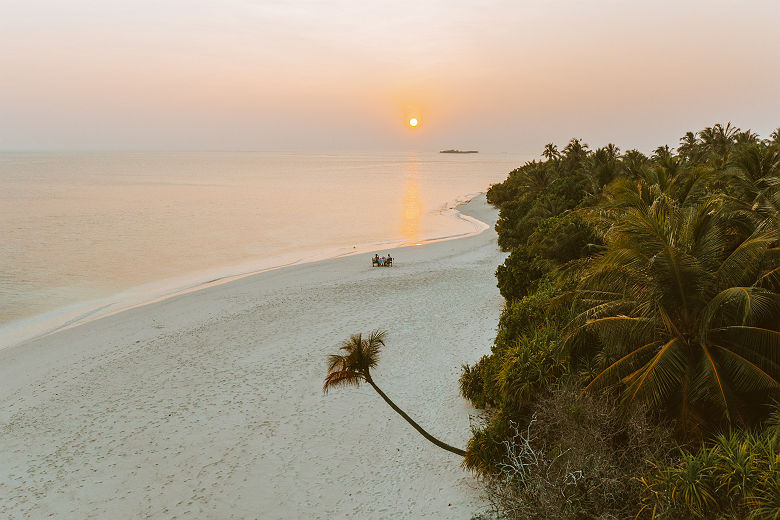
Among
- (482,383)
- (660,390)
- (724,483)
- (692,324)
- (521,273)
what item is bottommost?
(482,383)

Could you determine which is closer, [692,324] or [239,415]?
[692,324]

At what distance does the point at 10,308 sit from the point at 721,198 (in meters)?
35.7

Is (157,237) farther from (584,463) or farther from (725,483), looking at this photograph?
(725,483)

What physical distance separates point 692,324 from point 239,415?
493 inches

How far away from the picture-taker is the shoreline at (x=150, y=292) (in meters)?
25.2

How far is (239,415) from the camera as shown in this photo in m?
14.9

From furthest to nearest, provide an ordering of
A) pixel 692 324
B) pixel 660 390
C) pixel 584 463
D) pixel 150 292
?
pixel 150 292, pixel 692 324, pixel 660 390, pixel 584 463

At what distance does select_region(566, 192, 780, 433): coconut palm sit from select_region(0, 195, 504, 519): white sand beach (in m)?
4.78

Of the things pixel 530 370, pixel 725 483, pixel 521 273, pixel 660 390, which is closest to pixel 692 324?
pixel 660 390

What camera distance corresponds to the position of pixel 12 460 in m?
13.1

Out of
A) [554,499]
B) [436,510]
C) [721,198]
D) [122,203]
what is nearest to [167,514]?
[436,510]

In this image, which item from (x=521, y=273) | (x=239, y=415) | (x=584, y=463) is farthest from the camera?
(x=521, y=273)

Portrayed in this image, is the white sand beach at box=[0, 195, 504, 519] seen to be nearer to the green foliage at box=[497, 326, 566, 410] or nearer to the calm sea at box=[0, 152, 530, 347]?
the green foliage at box=[497, 326, 566, 410]

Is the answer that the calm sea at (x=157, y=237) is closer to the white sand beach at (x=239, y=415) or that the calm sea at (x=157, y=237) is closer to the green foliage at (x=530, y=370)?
the white sand beach at (x=239, y=415)
